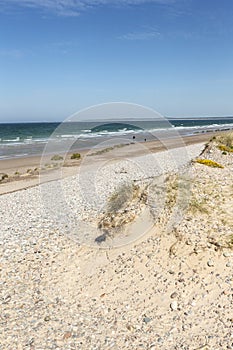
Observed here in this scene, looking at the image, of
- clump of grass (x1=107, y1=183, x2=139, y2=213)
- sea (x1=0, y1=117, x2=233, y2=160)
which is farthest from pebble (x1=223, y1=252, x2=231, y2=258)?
sea (x1=0, y1=117, x2=233, y2=160)

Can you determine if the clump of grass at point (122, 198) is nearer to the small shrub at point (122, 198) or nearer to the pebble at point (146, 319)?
the small shrub at point (122, 198)

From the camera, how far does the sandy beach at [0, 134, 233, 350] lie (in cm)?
500

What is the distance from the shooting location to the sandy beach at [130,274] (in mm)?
5004

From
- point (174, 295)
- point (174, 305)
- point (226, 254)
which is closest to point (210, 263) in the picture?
point (226, 254)

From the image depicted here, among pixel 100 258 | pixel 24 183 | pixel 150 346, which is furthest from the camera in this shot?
pixel 24 183

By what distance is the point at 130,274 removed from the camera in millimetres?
6352

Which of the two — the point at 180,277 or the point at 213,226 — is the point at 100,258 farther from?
the point at 213,226

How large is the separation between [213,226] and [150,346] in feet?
8.98

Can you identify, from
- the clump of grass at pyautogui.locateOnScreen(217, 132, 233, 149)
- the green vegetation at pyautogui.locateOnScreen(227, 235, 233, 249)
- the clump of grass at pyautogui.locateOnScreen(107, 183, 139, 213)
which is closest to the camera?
the green vegetation at pyautogui.locateOnScreen(227, 235, 233, 249)

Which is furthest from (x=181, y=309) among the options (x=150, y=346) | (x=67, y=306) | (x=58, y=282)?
(x=58, y=282)

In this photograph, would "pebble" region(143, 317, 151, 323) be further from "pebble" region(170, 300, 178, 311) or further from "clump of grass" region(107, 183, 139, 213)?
"clump of grass" region(107, 183, 139, 213)

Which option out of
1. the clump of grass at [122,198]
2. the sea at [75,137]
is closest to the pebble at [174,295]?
the clump of grass at [122,198]

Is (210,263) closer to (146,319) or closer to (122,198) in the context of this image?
(146,319)

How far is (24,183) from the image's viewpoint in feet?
63.6
